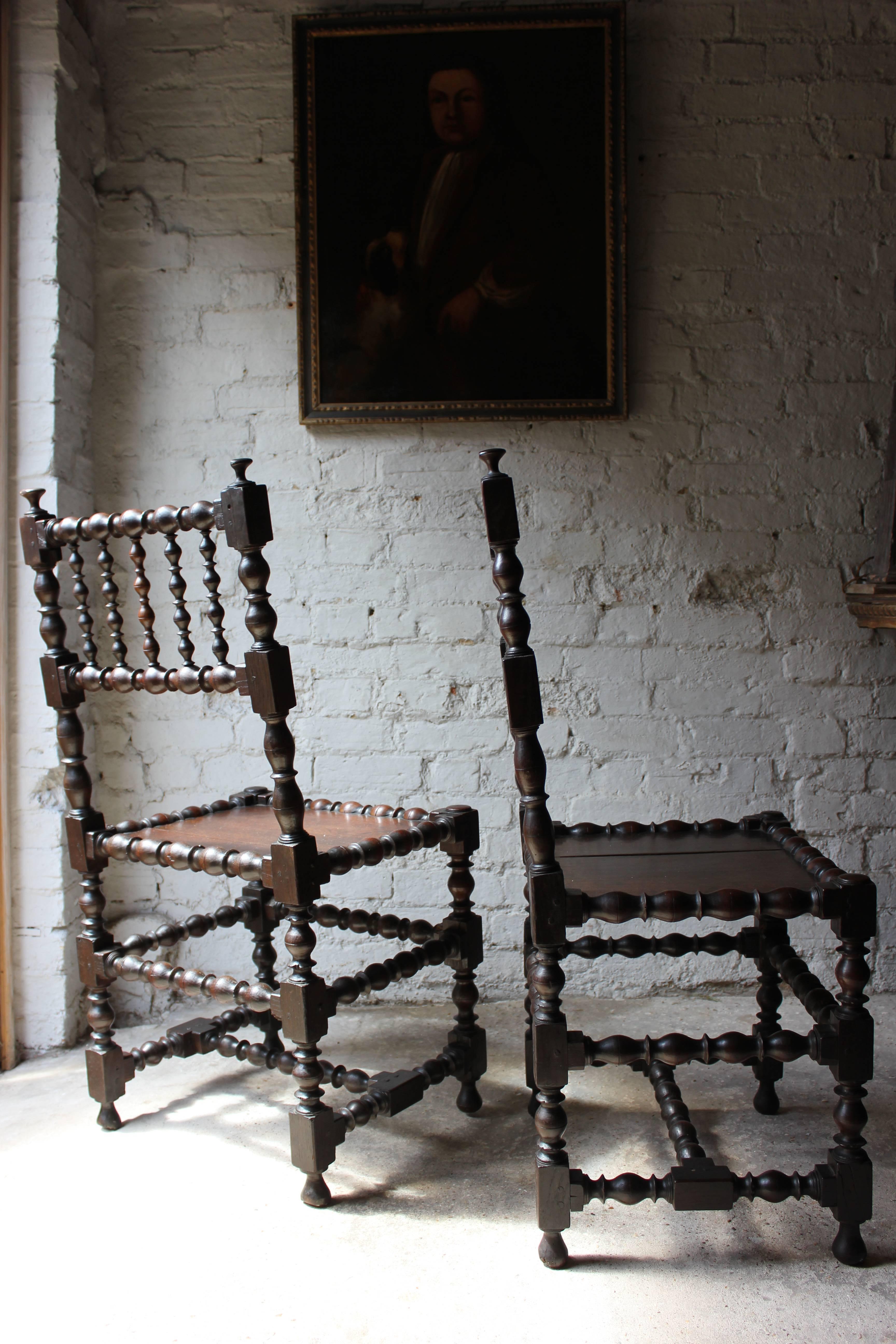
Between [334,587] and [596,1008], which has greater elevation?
[334,587]

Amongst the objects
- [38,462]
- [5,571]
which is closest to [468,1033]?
[5,571]

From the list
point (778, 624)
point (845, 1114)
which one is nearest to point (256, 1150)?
point (845, 1114)

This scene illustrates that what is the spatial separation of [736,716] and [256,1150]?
5.16 ft

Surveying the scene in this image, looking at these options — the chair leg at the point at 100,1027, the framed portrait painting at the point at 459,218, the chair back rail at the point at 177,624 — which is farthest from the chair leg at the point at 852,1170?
the framed portrait painting at the point at 459,218

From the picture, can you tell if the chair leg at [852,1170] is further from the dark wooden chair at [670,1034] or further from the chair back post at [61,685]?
the chair back post at [61,685]

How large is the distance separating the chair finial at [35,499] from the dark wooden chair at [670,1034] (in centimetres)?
96

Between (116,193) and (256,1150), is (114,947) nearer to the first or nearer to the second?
(256,1150)

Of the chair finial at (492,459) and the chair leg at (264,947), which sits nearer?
the chair finial at (492,459)

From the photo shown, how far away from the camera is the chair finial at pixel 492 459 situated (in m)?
1.53

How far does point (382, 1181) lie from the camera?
183cm

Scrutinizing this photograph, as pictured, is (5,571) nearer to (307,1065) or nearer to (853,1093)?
(307,1065)

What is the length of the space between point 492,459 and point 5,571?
140 centimetres

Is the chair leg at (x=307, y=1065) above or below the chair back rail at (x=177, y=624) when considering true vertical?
below

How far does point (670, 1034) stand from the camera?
164cm
